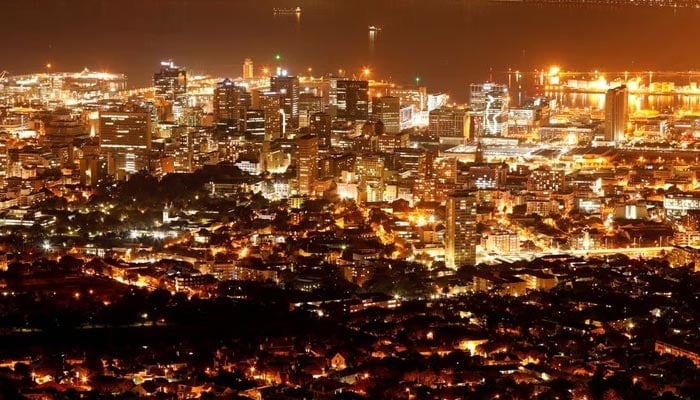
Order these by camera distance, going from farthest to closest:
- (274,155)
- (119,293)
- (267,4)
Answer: (267,4)
(274,155)
(119,293)

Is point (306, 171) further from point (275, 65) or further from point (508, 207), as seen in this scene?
point (275, 65)

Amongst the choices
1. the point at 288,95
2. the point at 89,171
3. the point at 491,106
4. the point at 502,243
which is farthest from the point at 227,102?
the point at 502,243

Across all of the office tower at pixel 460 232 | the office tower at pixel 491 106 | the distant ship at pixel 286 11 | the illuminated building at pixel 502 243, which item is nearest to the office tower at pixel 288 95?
the office tower at pixel 491 106

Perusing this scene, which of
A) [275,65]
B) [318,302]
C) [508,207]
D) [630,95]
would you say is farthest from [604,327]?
[275,65]

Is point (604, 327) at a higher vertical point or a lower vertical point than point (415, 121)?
lower

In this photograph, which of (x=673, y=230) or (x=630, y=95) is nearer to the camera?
(x=673, y=230)

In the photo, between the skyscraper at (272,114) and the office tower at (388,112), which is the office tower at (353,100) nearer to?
the office tower at (388,112)
